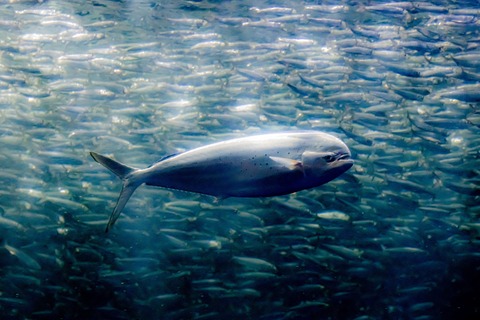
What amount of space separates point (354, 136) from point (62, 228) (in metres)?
5.80

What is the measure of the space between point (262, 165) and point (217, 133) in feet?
19.1

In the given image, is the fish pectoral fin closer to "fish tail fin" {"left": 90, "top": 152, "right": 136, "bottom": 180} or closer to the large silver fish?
the large silver fish

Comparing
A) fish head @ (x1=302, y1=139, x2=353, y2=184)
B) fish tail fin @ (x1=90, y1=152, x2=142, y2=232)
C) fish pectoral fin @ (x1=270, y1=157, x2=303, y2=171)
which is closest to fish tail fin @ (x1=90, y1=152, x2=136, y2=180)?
fish tail fin @ (x1=90, y1=152, x2=142, y2=232)

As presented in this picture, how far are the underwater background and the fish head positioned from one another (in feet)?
15.9

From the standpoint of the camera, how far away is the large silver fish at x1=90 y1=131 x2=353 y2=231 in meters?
1.98

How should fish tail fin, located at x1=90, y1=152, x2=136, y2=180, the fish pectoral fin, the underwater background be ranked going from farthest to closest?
the underwater background, fish tail fin, located at x1=90, y1=152, x2=136, y2=180, the fish pectoral fin

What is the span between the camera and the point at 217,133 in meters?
7.79

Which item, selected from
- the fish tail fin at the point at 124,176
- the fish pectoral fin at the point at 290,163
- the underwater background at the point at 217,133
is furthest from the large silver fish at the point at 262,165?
the underwater background at the point at 217,133

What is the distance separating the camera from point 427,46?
7449 mm

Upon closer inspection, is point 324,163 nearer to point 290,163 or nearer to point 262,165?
point 290,163

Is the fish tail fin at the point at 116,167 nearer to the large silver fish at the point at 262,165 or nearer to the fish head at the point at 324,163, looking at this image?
the large silver fish at the point at 262,165

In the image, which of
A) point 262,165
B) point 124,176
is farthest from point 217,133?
point 262,165

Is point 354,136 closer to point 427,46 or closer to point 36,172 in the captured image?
point 427,46

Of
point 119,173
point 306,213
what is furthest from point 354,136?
point 119,173
